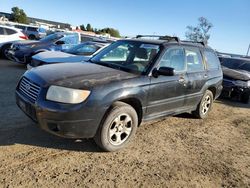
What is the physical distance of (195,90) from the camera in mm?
5914

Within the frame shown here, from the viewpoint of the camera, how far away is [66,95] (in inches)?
148

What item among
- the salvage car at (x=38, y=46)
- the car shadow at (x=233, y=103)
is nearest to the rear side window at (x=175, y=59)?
the car shadow at (x=233, y=103)

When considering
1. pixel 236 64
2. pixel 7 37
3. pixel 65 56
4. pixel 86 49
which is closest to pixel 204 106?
pixel 65 56

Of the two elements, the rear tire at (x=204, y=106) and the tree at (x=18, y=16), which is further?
the tree at (x=18, y=16)

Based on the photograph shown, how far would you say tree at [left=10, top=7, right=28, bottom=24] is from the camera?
6590cm

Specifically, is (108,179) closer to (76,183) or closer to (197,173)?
(76,183)

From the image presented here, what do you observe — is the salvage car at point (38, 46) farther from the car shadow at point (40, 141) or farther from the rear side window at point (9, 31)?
the car shadow at point (40, 141)

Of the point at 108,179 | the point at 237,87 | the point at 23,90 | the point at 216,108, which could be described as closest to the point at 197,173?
the point at 108,179

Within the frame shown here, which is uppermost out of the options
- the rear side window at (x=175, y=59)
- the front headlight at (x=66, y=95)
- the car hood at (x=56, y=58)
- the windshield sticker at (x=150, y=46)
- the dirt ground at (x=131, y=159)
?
the windshield sticker at (x=150, y=46)

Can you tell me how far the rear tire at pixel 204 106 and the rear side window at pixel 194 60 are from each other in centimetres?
78

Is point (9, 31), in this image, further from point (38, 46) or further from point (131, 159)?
point (131, 159)

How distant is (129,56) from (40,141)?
2.23 metres

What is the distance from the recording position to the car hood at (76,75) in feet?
12.8

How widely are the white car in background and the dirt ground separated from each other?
923cm
